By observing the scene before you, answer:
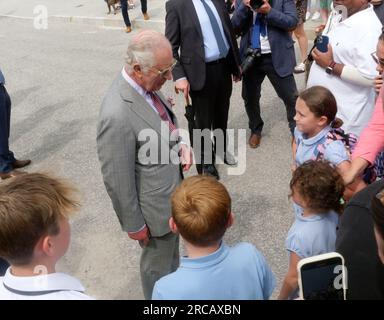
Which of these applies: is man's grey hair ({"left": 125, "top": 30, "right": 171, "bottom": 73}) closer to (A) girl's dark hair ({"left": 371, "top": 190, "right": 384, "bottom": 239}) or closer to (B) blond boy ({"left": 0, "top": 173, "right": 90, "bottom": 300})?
(B) blond boy ({"left": 0, "top": 173, "right": 90, "bottom": 300})

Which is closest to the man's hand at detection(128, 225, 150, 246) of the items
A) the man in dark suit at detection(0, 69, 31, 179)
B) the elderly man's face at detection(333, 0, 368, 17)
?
the elderly man's face at detection(333, 0, 368, 17)

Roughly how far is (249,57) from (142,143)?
2035mm

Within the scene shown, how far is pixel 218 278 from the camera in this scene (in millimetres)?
1542

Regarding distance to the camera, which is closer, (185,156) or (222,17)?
(185,156)

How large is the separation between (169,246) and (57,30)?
A: 9048mm

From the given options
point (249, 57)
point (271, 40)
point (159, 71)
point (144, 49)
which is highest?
point (144, 49)

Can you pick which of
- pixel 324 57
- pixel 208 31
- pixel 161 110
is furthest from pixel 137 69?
pixel 208 31

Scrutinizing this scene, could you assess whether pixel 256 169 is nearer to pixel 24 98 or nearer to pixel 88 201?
pixel 88 201

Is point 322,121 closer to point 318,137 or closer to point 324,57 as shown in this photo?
point 318,137

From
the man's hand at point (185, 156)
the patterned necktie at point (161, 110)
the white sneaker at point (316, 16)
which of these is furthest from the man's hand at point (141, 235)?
the white sneaker at point (316, 16)

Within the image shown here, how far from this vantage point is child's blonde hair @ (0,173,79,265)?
1.33 meters

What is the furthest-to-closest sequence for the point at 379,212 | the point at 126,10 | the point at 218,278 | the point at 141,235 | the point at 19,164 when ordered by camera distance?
the point at 126,10, the point at 19,164, the point at 141,235, the point at 218,278, the point at 379,212

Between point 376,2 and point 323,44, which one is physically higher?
point 376,2

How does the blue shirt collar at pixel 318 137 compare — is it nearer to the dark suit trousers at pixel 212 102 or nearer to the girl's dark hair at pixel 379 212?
the girl's dark hair at pixel 379 212
